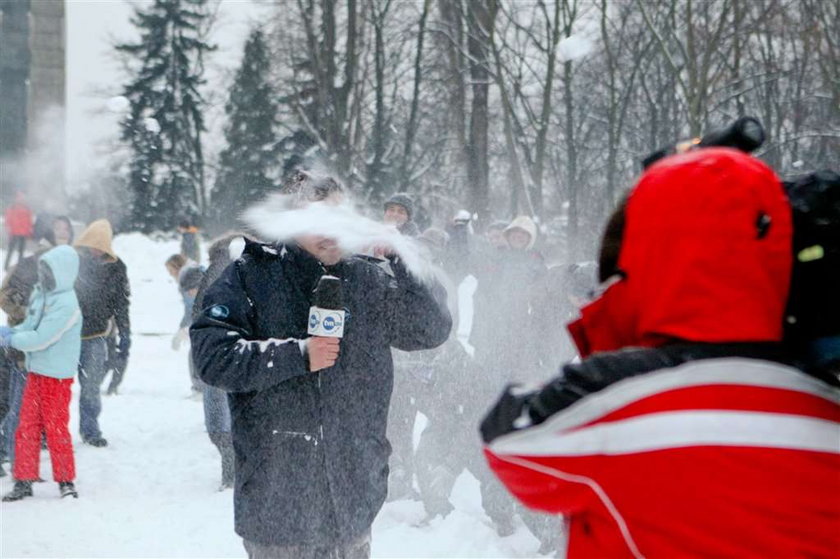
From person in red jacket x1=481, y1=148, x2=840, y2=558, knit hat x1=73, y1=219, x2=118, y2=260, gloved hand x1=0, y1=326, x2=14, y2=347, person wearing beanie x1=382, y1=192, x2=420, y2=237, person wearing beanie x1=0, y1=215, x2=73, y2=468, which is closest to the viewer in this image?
person in red jacket x1=481, y1=148, x2=840, y2=558

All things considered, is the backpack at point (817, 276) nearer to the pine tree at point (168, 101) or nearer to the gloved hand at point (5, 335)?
the gloved hand at point (5, 335)

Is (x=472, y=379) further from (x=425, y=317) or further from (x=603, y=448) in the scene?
(x=603, y=448)

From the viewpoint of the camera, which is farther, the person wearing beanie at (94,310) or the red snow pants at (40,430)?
the person wearing beanie at (94,310)

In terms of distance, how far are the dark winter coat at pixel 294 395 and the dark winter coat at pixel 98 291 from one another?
5.88 metres

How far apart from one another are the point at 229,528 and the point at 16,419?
2.40 meters

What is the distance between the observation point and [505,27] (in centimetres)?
1636

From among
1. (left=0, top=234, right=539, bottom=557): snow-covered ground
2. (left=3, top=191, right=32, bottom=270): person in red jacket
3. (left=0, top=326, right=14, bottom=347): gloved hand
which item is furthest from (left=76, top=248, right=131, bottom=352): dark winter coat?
(left=3, top=191, right=32, bottom=270): person in red jacket

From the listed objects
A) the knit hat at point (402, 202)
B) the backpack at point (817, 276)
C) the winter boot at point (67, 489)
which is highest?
the knit hat at point (402, 202)

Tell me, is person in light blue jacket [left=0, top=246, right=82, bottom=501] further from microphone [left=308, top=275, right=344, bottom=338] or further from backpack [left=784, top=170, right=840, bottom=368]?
backpack [left=784, top=170, right=840, bottom=368]

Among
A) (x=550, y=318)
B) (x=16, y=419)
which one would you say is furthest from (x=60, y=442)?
(x=550, y=318)

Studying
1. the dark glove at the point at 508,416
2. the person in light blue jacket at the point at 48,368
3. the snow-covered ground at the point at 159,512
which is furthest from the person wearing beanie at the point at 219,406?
the dark glove at the point at 508,416

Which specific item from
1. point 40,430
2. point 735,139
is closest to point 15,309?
point 40,430

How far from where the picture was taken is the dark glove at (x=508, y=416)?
5.41 ft

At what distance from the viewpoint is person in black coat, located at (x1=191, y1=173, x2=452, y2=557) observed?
3.11 metres
